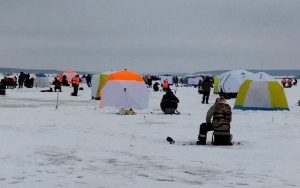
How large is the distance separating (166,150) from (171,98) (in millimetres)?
11795

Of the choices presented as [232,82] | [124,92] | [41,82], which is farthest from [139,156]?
[41,82]

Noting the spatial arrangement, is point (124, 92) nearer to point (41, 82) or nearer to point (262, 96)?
point (262, 96)

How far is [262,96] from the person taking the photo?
86.4ft

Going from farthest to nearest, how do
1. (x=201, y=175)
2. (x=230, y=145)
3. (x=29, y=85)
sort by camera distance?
(x=29, y=85)
(x=230, y=145)
(x=201, y=175)

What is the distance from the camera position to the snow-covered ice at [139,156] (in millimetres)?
8727

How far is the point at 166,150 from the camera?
1235 centimetres

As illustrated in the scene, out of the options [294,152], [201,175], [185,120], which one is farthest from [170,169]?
[185,120]

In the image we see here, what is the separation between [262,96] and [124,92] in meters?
6.94

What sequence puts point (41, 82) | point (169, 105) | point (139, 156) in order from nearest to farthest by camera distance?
point (139, 156), point (169, 105), point (41, 82)

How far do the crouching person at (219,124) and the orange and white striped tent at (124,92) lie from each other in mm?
11900

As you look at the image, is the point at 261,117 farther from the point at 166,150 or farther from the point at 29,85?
the point at 29,85

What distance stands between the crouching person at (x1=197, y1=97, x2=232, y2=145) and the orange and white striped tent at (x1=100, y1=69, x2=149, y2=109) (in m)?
11.9

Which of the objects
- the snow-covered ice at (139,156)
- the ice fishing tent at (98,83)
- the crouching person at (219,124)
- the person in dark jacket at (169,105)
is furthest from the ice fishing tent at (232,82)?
the crouching person at (219,124)

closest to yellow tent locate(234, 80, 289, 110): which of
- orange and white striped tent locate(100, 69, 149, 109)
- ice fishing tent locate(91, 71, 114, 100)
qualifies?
orange and white striped tent locate(100, 69, 149, 109)
